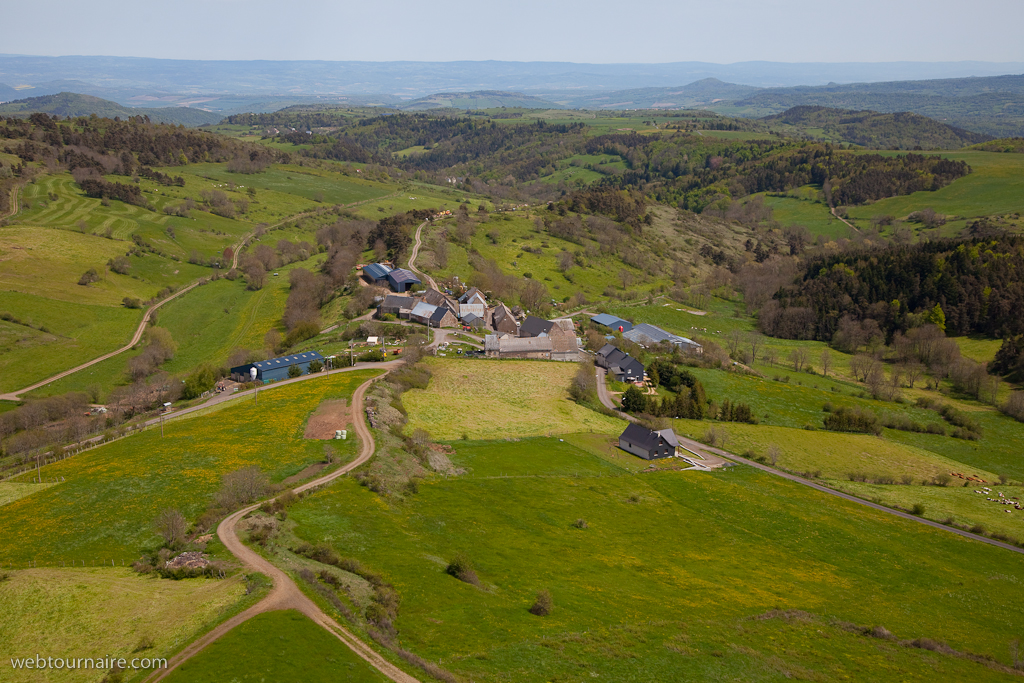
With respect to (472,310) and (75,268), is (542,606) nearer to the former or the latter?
(472,310)

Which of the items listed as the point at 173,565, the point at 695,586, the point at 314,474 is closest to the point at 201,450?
the point at 314,474

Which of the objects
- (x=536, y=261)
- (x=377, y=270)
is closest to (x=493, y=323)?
(x=377, y=270)

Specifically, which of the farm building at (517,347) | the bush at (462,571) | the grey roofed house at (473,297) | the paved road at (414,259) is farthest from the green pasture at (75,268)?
the bush at (462,571)

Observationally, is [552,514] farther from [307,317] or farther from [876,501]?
[307,317]

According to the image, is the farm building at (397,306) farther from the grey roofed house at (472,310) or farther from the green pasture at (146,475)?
the green pasture at (146,475)

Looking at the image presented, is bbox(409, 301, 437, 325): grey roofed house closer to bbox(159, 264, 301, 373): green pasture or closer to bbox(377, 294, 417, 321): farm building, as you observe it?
bbox(377, 294, 417, 321): farm building

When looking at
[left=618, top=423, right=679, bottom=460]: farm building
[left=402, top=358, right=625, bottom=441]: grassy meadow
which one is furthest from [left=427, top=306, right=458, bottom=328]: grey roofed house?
[left=618, top=423, right=679, bottom=460]: farm building
